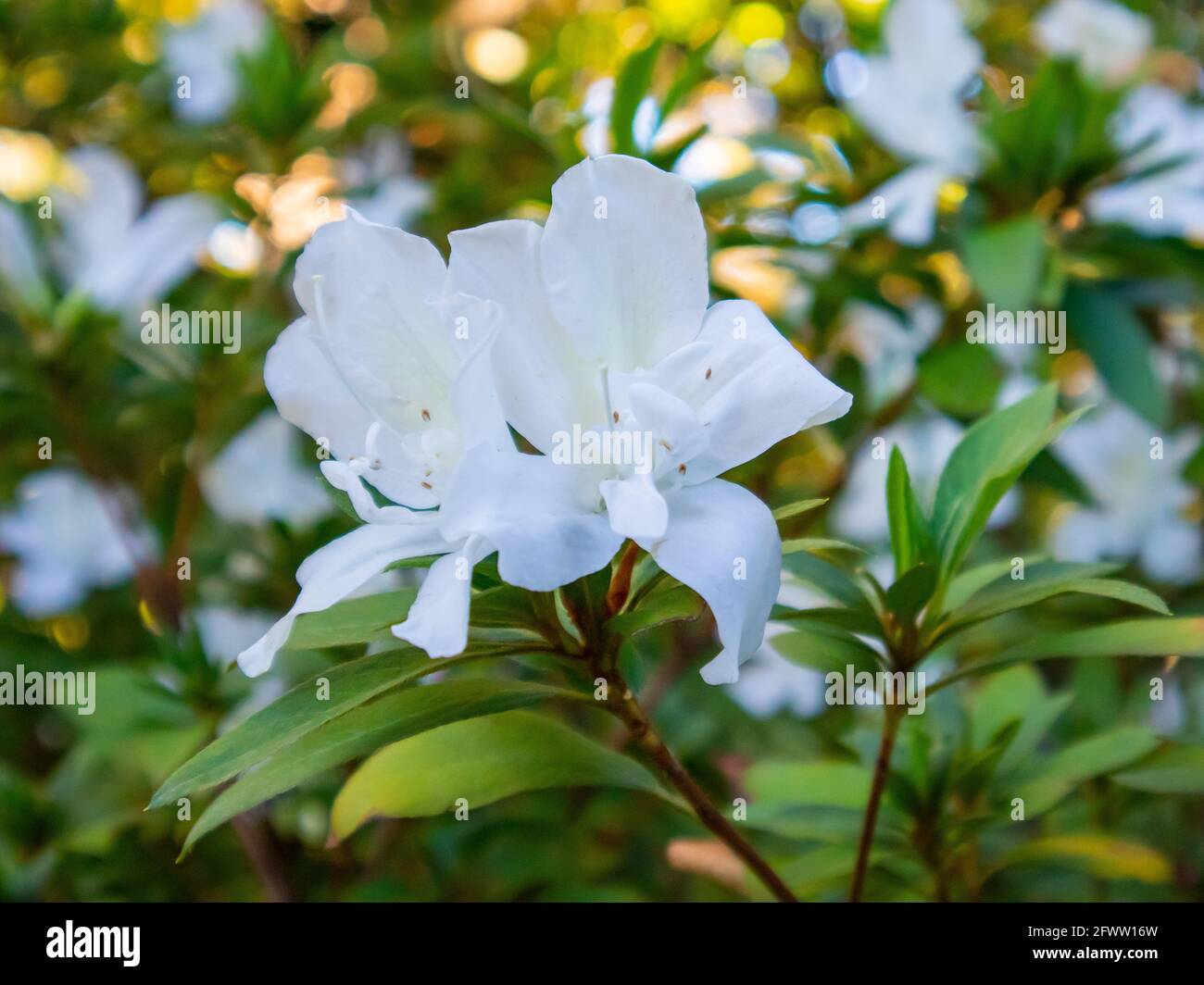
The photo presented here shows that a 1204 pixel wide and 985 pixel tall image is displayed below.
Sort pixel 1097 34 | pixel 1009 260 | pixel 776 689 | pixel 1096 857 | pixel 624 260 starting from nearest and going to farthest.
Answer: pixel 624 260
pixel 1096 857
pixel 1009 260
pixel 1097 34
pixel 776 689

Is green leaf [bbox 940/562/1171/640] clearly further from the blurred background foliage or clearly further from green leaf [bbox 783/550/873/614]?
the blurred background foliage

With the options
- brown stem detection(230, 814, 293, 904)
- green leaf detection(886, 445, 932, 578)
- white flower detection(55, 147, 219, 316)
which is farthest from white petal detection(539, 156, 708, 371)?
white flower detection(55, 147, 219, 316)

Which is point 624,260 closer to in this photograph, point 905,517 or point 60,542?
point 905,517

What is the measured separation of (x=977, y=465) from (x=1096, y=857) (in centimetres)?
56

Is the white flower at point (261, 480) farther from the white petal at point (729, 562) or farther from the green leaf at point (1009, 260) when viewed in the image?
the white petal at point (729, 562)

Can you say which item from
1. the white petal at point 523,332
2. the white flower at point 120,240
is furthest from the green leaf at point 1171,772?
the white flower at point 120,240

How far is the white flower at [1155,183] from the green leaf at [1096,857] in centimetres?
76

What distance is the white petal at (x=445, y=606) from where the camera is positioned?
0.61m

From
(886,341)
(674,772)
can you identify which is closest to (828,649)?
(674,772)

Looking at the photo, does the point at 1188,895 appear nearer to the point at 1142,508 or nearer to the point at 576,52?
the point at 1142,508

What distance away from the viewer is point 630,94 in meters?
1.24

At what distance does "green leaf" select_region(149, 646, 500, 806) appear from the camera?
707 mm

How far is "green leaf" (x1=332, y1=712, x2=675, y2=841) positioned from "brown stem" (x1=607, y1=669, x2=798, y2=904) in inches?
3.3
